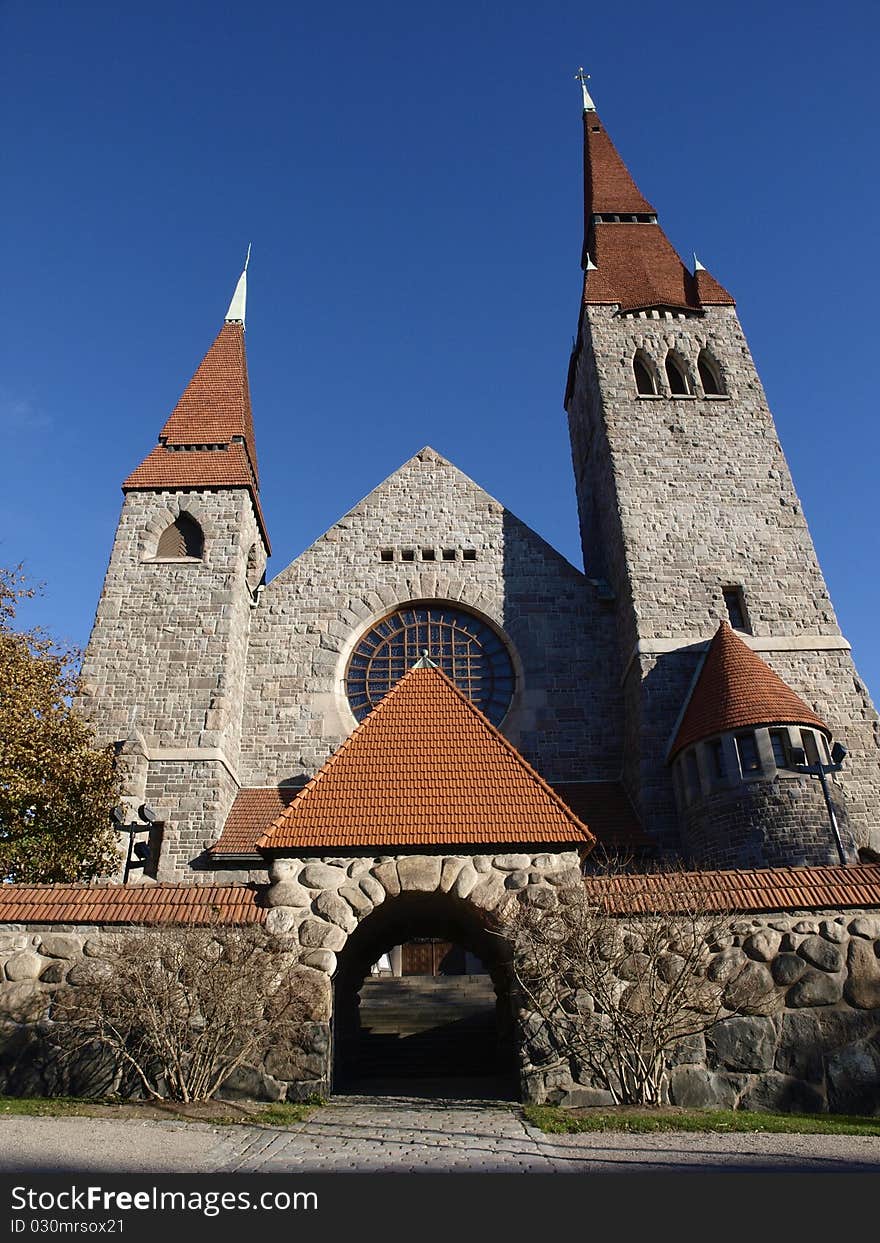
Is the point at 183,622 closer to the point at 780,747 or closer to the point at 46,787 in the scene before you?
the point at 46,787

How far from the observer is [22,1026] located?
7.68 m

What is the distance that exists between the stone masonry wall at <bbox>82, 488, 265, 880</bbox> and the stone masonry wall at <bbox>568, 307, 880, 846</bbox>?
7866 mm

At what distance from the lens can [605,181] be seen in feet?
88.7

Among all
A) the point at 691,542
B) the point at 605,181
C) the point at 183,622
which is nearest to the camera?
the point at 183,622

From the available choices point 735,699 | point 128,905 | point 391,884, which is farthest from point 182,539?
point 391,884

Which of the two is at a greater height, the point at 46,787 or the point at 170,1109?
the point at 46,787

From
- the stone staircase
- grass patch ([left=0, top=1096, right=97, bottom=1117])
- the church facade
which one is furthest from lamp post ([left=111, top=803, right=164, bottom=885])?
grass patch ([left=0, top=1096, right=97, bottom=1117])

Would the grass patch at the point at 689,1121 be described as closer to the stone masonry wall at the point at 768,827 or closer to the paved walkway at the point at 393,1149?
the paved walkway at the point at 393,1149

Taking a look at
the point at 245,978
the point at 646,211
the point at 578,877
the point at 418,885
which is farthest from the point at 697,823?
the point at 646,211

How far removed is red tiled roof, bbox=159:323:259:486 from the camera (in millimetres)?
20047

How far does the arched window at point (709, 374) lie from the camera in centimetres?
2028

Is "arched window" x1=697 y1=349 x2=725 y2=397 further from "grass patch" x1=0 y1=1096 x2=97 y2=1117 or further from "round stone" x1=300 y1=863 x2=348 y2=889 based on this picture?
"grass patch" x1=0 y1=1096 x2=97 y2=1117

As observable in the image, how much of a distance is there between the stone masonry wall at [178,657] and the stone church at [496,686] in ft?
0.17

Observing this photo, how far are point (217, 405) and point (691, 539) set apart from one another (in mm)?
12201
